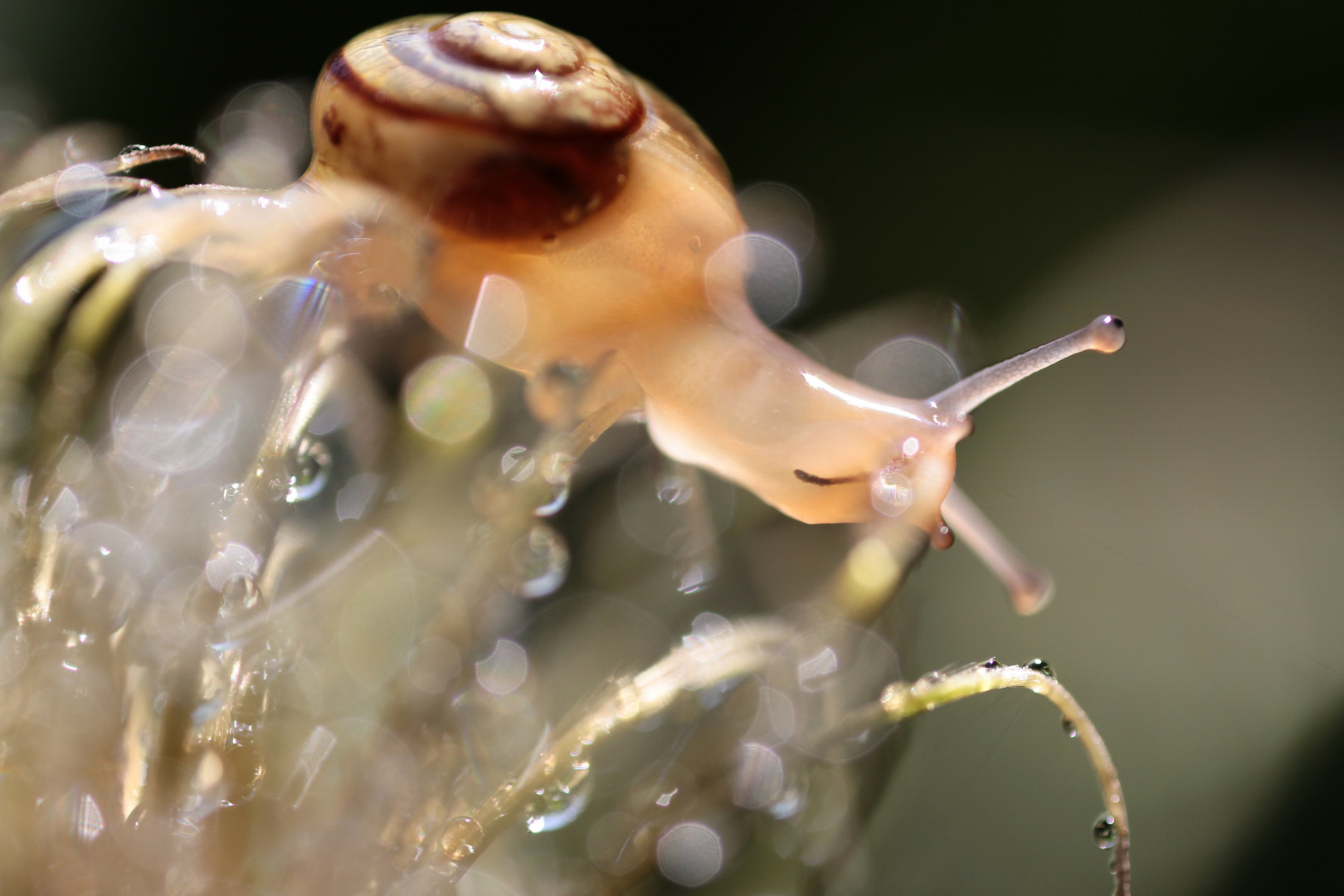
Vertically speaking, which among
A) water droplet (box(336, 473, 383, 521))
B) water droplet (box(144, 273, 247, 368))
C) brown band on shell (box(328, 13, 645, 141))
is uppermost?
brown band on shell (box(328, 13, 645, 141))

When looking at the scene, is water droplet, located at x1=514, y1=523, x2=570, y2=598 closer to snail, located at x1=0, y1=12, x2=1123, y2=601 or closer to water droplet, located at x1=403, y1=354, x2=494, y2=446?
snail, located at x1=0, y1=12, x2=1123, y2=601

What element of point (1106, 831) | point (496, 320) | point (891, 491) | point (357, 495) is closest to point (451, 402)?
point (357, 495)

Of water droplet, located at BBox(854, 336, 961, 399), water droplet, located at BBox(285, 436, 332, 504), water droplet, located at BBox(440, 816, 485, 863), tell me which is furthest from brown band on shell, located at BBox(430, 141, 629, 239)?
water droplet, located at BBox(854, 336, 961, 399)

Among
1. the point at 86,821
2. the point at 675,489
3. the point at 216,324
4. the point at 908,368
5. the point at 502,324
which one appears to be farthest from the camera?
the point at 908,368

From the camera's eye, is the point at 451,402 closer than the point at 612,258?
No

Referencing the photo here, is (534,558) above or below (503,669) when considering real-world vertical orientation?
above

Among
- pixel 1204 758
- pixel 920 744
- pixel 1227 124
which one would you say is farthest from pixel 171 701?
pixel 1227 124

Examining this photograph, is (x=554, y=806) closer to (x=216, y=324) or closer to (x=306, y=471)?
(x=306, y=471)

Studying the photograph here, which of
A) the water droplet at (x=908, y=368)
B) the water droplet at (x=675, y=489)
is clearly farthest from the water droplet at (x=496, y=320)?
the water droplet at (x=908, y=368)
